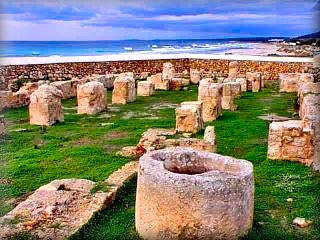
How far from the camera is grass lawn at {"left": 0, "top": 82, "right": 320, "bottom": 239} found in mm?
7027

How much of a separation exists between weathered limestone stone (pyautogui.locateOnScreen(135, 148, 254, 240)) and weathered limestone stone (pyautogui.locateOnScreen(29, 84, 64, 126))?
8.87 m

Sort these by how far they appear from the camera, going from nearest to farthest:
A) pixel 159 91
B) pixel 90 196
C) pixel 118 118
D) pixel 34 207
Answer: pixel 34 207 → pixel 90 196 → pixel 118 118 → pixel 159 91

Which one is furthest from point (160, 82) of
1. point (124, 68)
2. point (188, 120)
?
point (188, 120)

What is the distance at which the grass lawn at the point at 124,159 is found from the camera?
703cm

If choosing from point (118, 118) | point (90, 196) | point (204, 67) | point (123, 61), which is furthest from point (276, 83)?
point (90, 196)

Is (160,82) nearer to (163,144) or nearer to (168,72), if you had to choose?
(168,72)

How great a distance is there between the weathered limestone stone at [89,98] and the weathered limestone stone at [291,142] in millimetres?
7819

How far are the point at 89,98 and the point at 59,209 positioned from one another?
9968 millimetres

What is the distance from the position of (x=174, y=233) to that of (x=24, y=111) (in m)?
12.2

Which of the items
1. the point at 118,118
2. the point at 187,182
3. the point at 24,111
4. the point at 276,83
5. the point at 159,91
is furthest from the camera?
the point at 276,83

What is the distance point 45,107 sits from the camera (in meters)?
14.9

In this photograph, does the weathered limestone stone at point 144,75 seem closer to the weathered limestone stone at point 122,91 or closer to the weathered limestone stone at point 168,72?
the weathered limestone stone at point 168,72

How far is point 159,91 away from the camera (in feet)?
75.4

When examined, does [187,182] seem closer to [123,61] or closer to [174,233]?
[174,233]
